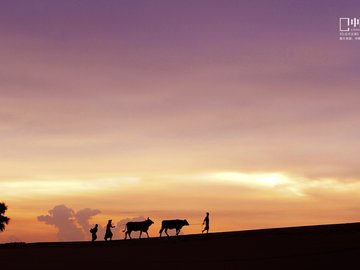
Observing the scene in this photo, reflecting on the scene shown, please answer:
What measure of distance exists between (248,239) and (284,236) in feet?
6.67

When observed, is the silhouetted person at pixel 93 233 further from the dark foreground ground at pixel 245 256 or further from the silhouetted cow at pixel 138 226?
the dark foreground ground at pixel 245 256

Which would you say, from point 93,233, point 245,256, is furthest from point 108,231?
point 245,256

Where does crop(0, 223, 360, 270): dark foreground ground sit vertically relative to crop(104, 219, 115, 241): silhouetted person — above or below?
below

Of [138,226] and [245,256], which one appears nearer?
[245,256]

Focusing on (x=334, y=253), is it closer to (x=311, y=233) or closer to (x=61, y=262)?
(x=311, y=233)

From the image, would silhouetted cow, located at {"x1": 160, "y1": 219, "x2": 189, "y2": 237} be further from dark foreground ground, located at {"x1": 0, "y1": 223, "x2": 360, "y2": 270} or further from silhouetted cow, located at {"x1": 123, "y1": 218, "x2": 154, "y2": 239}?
dark foreground ground, located at {"x1": 0, "y1": 223, "x2": 360, "y2": 270}

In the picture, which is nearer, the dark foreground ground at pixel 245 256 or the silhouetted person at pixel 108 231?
the dark foreground ground at pixel 245 256

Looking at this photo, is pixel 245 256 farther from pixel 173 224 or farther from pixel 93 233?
pixel 93 233

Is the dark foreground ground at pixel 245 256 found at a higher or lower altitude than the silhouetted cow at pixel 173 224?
lower

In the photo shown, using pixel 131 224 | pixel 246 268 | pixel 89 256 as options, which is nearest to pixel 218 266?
pixel 246 268

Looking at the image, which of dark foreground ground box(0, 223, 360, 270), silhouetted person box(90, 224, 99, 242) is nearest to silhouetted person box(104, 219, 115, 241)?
silhouetted person box(90, 224, 99, 242)

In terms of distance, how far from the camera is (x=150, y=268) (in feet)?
72.8

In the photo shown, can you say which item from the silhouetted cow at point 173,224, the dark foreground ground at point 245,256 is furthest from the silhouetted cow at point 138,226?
the dark foreground ground at point 245,256

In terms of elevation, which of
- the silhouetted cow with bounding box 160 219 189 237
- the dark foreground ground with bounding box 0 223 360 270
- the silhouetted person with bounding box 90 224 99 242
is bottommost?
the dark foreground ground with bounding box 0 223 360 270
